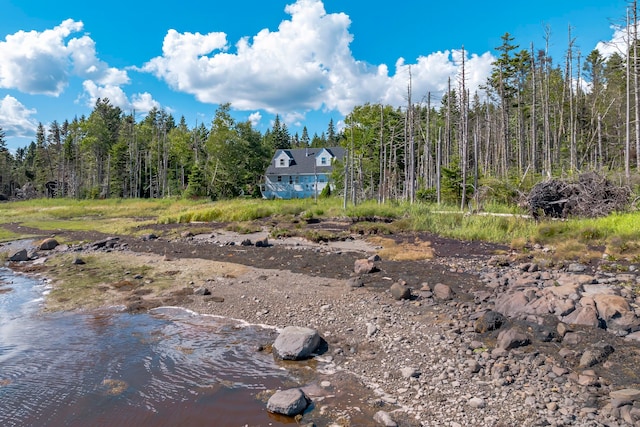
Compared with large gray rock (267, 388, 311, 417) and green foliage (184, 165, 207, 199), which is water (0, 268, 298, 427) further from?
green foliage (184, 165, 207, 199)

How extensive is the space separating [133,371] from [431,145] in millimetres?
50083

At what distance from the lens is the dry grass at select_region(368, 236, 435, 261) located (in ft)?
48.8

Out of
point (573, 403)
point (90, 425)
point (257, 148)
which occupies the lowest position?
point (90, 425)

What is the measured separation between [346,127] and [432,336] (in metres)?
40.1

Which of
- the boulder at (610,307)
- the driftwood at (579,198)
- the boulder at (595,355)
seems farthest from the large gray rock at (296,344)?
the driftwood at (579,198)

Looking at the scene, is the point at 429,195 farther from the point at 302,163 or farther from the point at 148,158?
the point at 148,158

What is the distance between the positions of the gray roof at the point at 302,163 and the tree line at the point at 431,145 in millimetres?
3631

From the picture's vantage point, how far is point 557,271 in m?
11.6

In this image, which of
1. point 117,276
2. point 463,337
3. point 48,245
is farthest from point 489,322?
point 48,245

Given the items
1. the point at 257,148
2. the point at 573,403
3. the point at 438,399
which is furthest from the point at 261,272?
the point at 257,148

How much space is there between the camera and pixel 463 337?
731 cm

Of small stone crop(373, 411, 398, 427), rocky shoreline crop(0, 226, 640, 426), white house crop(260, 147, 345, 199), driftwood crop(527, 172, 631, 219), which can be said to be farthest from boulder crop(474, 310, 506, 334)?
white house crop(260, 147, 345, 199)

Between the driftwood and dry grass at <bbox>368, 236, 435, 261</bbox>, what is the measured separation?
6.55 m

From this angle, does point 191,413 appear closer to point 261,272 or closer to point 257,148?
point 261,272
